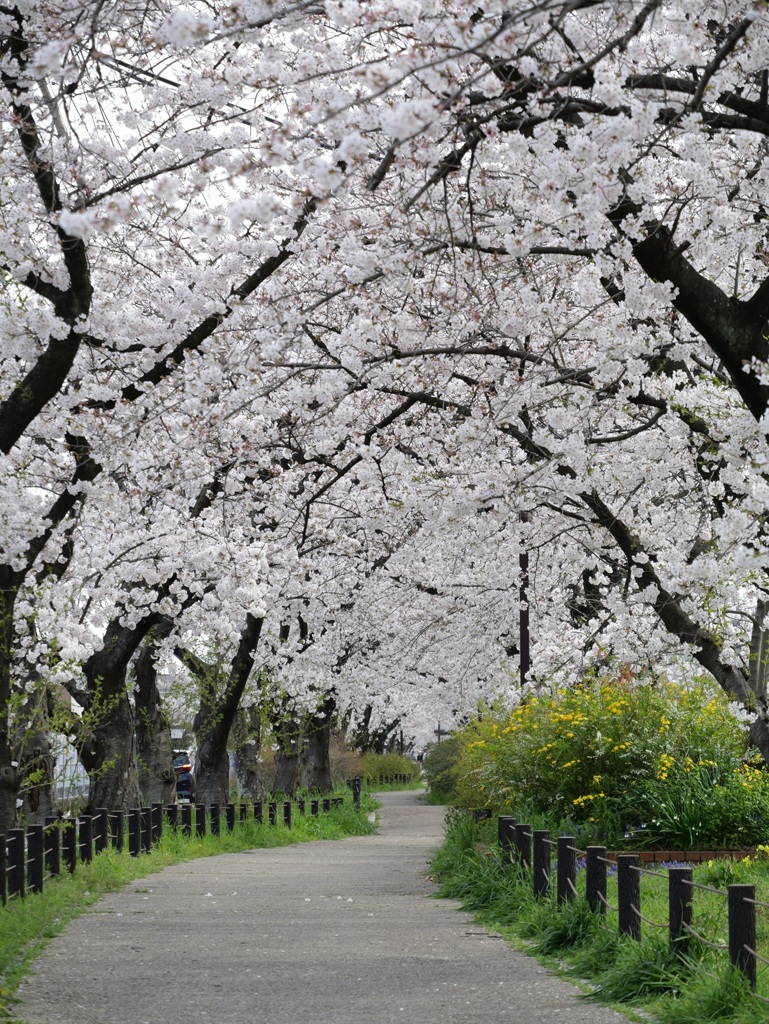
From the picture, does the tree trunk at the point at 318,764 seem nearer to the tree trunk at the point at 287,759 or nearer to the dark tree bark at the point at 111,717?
the tree trunk at the point at 287,759

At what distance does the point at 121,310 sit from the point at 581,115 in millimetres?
5792

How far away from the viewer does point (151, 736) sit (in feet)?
78.9

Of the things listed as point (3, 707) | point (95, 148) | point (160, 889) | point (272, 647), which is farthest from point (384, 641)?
point (95, 148)

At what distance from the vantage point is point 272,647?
30.7 meters

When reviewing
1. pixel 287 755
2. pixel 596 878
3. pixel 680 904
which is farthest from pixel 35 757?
pixel 287 755

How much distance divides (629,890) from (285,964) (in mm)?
2756

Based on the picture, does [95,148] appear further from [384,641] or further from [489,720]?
[384,641]

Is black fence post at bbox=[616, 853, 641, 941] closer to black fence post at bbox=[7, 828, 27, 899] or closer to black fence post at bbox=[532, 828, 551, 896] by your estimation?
black fence post at bbox=[532, 828, 551, 896]

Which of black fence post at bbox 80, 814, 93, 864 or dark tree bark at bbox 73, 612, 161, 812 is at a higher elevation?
dark tree bark at bbox 73, 612, 161, 812

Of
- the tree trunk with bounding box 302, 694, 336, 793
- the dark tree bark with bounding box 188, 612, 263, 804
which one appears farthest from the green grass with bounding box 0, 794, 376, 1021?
the tree trunk with bounding box 302, 694, 336, 793

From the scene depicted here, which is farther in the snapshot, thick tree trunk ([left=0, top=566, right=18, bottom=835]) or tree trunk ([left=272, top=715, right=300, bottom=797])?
tree trunk ([left=272, top=715, right=300, bottom=797])

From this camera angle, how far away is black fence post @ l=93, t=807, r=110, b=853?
55.4 ft

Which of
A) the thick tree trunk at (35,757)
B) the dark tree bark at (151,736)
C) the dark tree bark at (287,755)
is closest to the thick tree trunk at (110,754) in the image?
the thick tree trunk at (35,757)

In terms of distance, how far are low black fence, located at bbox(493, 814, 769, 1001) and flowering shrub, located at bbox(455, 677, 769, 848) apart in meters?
0.82
